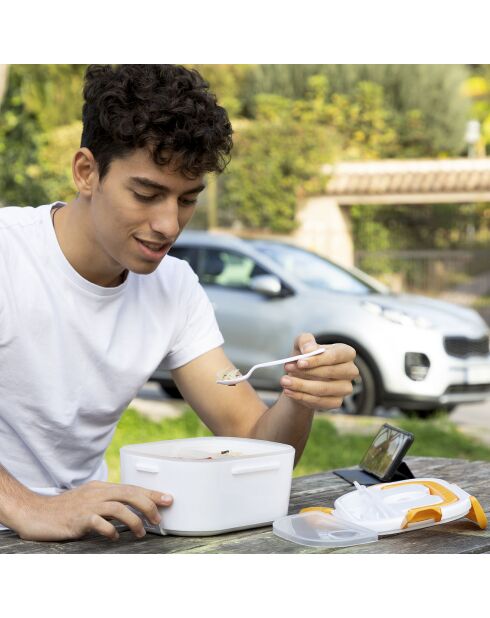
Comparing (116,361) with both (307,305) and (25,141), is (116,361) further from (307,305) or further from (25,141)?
(25,141)

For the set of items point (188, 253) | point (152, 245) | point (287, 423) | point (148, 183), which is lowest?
point (188, 253)

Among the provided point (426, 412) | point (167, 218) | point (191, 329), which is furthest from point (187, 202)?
point (426, 412)

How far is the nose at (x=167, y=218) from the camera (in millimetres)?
1899

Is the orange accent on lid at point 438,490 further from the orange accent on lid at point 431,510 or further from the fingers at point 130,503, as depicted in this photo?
A: the fingers at point 130,503

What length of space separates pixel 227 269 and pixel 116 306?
5.90m

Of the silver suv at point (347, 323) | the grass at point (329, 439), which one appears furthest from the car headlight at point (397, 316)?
the grass at point (329, 439)

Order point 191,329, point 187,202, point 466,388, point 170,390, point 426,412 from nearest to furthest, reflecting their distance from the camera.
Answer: point 187,202 → point 191,329 → point 466,388 → point 426,412 → point 170,390

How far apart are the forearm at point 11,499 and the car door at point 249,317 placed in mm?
5949

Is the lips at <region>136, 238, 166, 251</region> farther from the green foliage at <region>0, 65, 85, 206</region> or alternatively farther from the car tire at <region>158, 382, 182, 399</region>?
the green foliage at <region>0, 65, 85, 206</region>

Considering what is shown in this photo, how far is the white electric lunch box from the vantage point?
64.1 inches

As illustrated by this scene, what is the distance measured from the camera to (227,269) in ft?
26.3

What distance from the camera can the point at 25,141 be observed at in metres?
11.2

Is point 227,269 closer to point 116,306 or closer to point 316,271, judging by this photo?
point 316,271

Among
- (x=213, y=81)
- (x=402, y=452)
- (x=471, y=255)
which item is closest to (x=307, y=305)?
(x=402, y=452)
